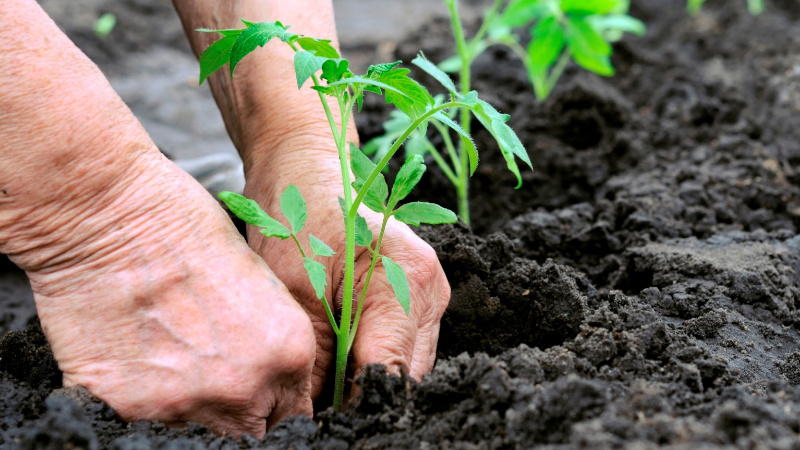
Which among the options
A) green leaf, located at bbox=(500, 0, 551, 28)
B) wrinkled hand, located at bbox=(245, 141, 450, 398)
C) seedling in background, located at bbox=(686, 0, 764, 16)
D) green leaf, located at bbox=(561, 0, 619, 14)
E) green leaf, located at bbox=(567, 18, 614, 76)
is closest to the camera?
wrinkled hand, located at bbox=(245, 141, 450, 398)

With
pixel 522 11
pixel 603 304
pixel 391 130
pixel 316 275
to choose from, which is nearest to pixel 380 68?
pixel 316 275

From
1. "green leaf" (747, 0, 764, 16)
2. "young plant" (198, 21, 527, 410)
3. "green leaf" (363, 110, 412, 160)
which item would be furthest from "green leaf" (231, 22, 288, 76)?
"green leaf" (747, 0, 764, 16)

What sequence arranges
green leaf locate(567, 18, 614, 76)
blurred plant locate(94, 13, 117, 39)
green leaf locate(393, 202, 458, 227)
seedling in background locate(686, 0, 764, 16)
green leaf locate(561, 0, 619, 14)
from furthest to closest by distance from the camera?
blurred plant locate(94, 13, 117, 39) < seedling in background locate(686, 0, 764, 16) < green leaf locate(567, 18, 614, 76) < green leaf locate(561, 0, 619, 14) < green leaf locate(393, 202, 458, 227)

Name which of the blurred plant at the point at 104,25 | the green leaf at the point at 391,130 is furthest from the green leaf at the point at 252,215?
the blurred plant at the point at 104,25

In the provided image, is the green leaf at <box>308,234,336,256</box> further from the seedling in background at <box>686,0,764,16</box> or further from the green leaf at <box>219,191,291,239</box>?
the seedling in background at <box>686,0,764,16</box>

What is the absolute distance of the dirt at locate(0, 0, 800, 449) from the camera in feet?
3.72

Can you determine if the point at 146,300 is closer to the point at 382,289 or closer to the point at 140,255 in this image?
the point at 140,255

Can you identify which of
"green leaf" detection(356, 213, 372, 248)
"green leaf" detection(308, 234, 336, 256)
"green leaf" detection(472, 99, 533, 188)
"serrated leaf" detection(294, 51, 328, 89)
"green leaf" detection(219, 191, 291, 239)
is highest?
"serrated leaf" detection(294, 51, 328, 89)

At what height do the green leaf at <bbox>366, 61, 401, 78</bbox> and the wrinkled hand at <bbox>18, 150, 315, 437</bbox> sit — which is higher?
the green leaf at <bbox>366, 61, 401, 78</bbox>

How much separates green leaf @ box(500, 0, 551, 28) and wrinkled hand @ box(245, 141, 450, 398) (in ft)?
6.05

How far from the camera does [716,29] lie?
13.5 ft

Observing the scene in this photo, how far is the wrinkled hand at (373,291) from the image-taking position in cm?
145

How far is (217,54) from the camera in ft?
4.66

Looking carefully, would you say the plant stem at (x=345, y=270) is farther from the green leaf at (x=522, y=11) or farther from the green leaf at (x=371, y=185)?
the green leaf at (x=522, y=11)
